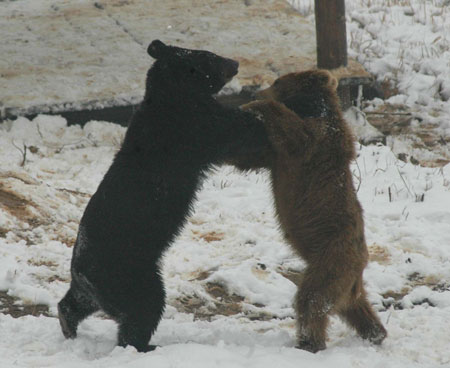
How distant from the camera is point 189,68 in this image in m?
4.82

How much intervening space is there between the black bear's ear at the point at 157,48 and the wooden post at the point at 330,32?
16.4 ft

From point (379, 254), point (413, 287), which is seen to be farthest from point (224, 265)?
point (413, 287)

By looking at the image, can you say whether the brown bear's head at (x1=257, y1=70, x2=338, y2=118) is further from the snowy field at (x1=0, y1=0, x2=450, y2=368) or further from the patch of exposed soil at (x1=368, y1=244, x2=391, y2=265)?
the patch of exposed soil at (x1=368, y1=244, x2=391, y2=265)

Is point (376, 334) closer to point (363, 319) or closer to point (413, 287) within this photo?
point (363, 319)

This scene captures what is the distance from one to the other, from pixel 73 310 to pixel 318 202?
170 centimetres

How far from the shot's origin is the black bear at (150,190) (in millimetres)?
4270

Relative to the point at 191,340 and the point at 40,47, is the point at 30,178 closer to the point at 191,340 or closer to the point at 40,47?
the point at 191,340

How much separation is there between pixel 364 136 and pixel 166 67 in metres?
4.99

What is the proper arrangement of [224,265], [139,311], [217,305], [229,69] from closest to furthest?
[139,311], [229,69], [217,305], [224,265]

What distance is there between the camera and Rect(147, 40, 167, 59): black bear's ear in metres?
4.81

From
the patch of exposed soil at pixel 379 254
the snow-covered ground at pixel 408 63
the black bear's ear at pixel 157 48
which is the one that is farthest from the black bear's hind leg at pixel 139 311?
the snow-covered ground at pixel 408 63

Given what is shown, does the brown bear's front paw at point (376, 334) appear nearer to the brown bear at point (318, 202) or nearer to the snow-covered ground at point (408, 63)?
the brown bear at point (318, 202)

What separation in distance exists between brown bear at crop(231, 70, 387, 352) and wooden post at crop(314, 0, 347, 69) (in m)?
4.58

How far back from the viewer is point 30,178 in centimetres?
702
